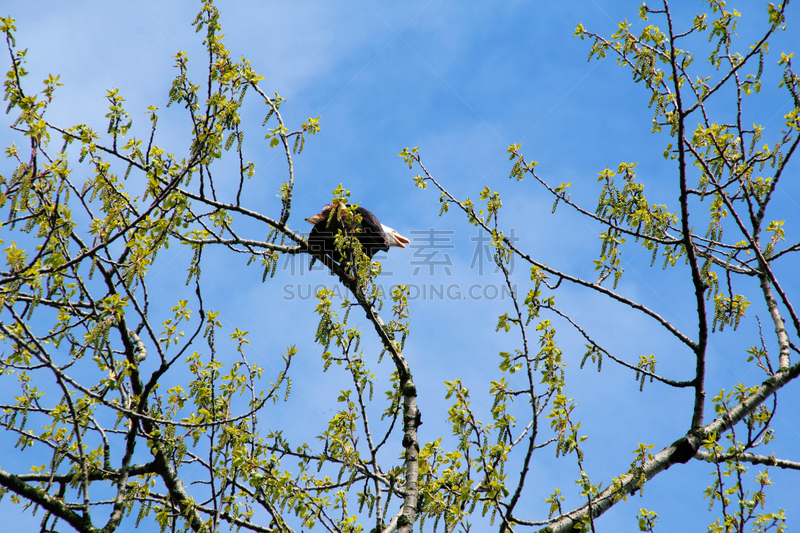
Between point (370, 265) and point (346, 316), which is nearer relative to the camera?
point (370, 265)

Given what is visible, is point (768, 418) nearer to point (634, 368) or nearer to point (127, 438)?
point (634, 368)

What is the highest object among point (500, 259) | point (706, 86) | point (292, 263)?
point (706, 86)

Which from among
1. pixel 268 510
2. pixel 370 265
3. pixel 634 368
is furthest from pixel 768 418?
pixel 268 510

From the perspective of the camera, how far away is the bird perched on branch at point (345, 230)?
179 inches

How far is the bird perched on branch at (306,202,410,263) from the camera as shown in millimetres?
4559

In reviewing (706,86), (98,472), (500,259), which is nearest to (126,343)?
(98,472)

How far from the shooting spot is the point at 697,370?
176 inches

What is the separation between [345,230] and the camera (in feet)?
15.0

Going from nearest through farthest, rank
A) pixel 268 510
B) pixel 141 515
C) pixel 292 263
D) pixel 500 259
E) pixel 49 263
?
1. pixel 49 263
2. pixel 500 259
3. pixel 268 510
4. pixel 141 515
5. pixel 292 263

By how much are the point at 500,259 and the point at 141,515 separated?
142 inches

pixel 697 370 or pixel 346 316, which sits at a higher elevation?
pixel 346 316

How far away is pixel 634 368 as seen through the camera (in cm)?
462

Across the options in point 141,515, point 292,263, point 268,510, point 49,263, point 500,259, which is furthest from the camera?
point 292,263

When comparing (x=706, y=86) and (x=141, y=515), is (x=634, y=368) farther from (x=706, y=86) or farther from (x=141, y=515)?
(x=141, y=515)
